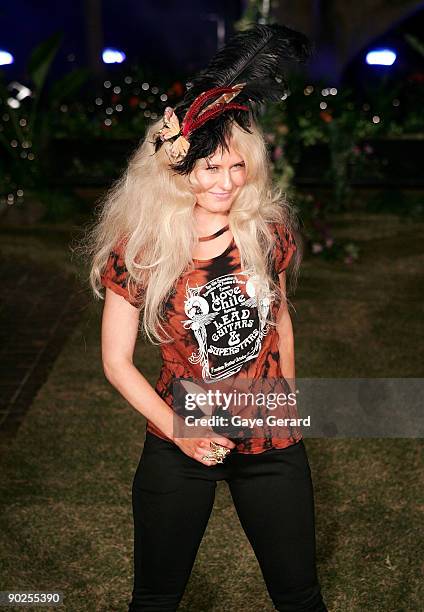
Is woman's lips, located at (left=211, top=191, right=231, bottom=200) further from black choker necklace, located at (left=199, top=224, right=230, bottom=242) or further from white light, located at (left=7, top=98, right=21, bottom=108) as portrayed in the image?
white light, located at (left=7, top=98, right=21, bottom=108)

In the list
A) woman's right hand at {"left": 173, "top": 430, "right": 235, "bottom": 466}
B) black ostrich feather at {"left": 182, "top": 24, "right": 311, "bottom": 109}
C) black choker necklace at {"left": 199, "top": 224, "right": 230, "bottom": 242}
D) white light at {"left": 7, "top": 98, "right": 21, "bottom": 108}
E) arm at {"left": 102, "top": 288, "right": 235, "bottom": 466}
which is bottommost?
woman's right hand at {"left": 173, "top": 430, "right": 235, "bottom": 466}

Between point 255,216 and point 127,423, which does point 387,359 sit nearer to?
point 127,423

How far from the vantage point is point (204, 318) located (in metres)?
2.72

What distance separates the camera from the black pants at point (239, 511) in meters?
2.74

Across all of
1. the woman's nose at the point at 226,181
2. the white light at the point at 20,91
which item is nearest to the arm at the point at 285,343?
the woman's nose at the point at 226,181

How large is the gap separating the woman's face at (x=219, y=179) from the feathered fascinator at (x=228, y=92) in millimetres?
30

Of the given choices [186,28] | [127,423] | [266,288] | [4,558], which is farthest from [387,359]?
[186,28]

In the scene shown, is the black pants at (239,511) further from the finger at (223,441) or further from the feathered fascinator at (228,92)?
the feathered fascinator at (228,92)

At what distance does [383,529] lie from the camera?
4391 millimetres

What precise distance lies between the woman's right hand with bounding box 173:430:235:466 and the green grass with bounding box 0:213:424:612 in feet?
3.17

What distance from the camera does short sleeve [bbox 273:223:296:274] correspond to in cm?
286

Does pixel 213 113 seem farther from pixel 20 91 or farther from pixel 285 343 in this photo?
pixel 20 91

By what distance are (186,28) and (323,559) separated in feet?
88.3

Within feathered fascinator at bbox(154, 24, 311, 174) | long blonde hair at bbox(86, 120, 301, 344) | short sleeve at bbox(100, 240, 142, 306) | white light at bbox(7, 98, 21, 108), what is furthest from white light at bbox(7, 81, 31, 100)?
short sleeve at bbox(100, 240, 142, 306)
